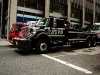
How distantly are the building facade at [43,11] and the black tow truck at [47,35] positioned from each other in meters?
3.44

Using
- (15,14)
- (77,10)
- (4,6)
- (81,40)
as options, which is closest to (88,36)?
(81,40)

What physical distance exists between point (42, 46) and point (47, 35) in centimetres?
84

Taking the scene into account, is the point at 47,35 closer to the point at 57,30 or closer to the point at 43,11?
the point at 57,30

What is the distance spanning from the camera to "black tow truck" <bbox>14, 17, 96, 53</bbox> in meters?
9.72

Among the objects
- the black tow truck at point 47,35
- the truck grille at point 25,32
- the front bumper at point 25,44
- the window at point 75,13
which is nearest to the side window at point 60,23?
the black tow truck at point 47,35

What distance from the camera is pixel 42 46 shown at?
1012 cm

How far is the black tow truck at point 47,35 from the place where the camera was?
9719mm

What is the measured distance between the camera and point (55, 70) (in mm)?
6309

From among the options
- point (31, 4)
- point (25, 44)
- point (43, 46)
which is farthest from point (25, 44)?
point (31, 4)

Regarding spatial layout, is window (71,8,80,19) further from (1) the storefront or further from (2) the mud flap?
(2) the mud flap

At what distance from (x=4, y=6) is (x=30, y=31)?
18.4 metres

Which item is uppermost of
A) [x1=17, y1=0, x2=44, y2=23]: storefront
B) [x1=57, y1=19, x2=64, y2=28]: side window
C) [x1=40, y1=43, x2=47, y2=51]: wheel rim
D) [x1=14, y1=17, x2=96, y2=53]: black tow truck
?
[x1=17, y1=0, x2=44, y2=23]: storefront

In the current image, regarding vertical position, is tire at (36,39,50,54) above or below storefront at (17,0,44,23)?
below

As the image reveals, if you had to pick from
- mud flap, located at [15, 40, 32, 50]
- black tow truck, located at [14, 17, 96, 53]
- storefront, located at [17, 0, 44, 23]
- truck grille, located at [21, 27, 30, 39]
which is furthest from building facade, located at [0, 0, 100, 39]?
mud flap, located at [15, 40, 32, 50]
